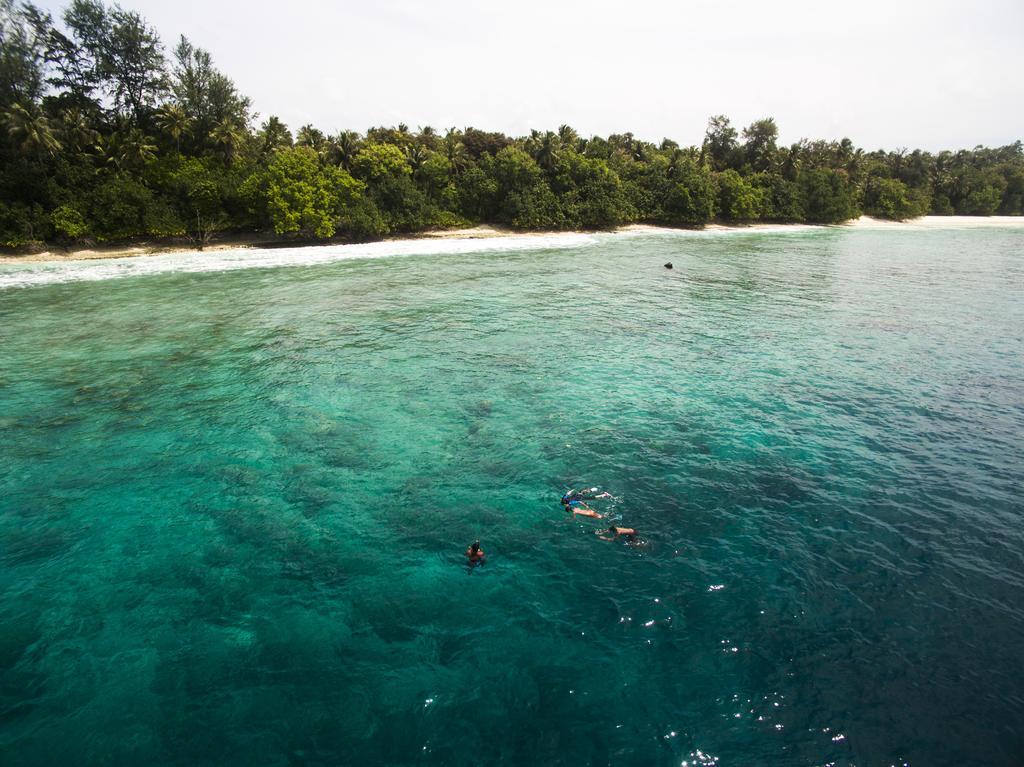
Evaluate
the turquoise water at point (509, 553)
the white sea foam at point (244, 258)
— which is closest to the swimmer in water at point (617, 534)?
the turquoise water at point (509, 553)

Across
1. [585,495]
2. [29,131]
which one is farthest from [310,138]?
[585,495]

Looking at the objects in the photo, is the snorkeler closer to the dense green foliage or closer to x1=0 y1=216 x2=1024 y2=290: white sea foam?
x1=0 y1=216 x2=1024 y2=290: white sea foam

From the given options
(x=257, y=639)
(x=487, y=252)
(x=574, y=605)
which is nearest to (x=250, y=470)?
(x=257, y=639)

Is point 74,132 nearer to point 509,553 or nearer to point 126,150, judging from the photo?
point 126,150

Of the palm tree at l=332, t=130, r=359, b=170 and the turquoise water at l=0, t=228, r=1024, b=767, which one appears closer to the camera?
the turquoise water at l=0, t=228, r=1024, b=767

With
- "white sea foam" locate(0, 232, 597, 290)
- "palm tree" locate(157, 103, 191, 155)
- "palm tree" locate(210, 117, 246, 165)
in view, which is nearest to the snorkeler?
"white sea foam" locate(0, 232, 597, 290)

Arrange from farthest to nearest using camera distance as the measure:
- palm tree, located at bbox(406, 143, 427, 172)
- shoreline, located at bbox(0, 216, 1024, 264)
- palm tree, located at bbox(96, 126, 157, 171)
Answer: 1. palm tree, located at bbox(406, 143, 427, 172)
2. palm tree, located at bbox(96, 126, 157, 171)
3. shoreline, located at bbox(0, 216, 1024, 264)

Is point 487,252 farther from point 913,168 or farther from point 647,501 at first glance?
point 913,168

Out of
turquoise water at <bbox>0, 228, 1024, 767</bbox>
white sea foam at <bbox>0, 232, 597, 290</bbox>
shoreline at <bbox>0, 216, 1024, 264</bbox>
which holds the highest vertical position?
shoreline at <bbox>0, 216, 1024, 264</bbox>
